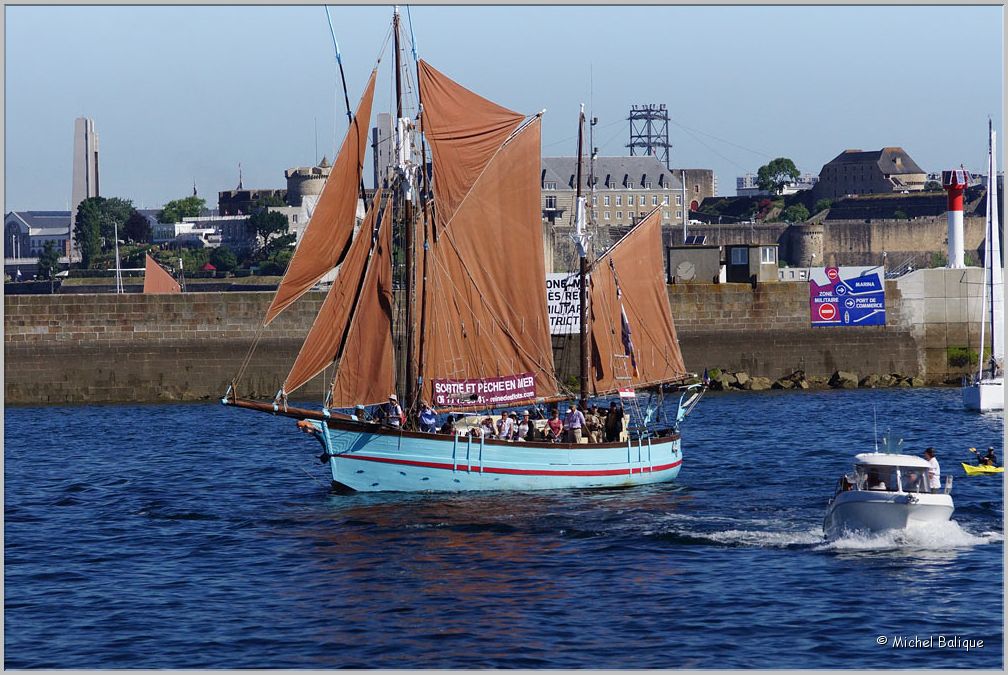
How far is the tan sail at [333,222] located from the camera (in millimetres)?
41188

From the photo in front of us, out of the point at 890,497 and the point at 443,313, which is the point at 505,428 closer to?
the point at 443,313

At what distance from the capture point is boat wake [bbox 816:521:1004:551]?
33906 millimetres

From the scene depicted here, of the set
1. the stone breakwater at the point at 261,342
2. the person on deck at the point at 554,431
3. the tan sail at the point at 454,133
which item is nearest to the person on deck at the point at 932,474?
the person on deck at the point at 554,431

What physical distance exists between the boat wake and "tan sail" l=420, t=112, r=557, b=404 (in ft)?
46.7

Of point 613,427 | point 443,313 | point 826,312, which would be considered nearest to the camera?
point 443,313

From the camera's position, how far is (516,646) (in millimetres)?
27078

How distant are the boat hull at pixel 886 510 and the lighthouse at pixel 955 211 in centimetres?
5074

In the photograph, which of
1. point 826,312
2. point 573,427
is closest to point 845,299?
point 826,312

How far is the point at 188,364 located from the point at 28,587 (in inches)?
1700

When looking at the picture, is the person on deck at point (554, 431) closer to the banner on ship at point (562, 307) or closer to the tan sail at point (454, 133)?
the tan sail at point (454, 133)

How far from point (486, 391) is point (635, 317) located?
8.63m

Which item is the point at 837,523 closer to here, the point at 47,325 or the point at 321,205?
the point at 321,205

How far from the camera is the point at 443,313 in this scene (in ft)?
148

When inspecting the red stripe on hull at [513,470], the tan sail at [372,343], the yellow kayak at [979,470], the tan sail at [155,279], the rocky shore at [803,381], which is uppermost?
the tan sail at [155,279]
